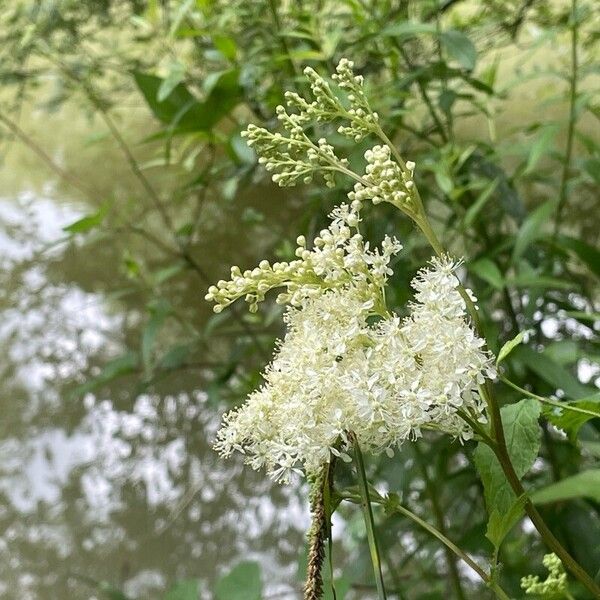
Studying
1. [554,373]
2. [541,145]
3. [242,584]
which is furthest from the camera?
[541,145]

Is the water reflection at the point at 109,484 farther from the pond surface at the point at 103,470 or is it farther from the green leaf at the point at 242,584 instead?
the green leaf at the point at 242,584

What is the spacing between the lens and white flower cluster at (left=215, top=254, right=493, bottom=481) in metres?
0.27

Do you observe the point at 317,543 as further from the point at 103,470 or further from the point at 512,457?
the point at 103,470

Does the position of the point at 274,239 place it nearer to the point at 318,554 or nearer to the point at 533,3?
the point at 533,3

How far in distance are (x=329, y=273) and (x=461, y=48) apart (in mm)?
484

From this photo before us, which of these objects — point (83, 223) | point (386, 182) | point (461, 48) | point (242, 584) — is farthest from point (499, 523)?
point (461, 48)

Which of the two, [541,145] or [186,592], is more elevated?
[541,145]

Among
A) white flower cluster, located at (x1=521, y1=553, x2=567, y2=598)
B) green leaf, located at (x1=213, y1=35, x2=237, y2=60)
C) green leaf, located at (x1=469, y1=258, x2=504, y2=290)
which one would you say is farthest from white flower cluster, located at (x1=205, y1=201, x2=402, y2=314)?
green leaf, located at (x1=213, y1=35, x2=237, y2=60)

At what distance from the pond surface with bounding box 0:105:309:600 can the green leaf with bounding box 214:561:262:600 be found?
0.29 meters

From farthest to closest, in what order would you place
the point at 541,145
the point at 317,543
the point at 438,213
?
the point at 438,213
the point at 541,145
the point at 317,543

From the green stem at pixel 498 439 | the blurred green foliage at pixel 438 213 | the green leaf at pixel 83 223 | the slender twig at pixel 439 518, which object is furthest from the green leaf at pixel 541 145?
the green stem at pixel 498 439

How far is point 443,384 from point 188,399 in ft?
3.51

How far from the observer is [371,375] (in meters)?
0.27

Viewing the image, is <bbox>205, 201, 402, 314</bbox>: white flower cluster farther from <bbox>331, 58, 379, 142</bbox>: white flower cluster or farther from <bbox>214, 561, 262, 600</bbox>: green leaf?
<bbox>214, 561, 262, 600</bbox>: green leaf
